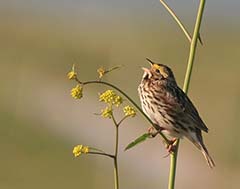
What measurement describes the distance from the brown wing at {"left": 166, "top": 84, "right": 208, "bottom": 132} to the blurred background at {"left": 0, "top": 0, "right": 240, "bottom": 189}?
10.6 metres

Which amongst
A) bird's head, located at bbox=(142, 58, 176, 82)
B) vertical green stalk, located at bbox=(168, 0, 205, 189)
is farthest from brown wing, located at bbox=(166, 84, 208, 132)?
vertical green stalk, located at bbox=(168, 0, 205, 189)

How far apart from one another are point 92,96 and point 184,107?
54.8 ft

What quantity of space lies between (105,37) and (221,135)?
19422mm

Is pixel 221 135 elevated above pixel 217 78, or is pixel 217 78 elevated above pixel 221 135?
pixel 217 78

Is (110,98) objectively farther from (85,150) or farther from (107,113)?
(85,150)

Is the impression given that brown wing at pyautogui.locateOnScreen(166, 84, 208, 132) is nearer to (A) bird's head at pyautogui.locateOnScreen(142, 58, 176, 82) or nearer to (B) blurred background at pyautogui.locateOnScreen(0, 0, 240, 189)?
(A) bird's head at pyautogui.locateOnScreen(142, 58, 176, 82)

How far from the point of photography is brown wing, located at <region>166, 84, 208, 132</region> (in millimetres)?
5473

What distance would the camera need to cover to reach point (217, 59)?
3419cm

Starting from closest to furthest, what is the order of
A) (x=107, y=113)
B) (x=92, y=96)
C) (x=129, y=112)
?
1. (x=107, y=113)
2. (x=129, y=112)
3. (x=92, y=96)

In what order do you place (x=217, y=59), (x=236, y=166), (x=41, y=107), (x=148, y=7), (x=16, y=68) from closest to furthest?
(x=236, y=166) < (x=41, y=107) < (x=16, y=68) < (x=217, y=59) < (x=148, y=7)

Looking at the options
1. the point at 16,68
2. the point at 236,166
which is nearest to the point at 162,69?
the point at 236,166

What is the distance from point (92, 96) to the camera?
22.3 meters

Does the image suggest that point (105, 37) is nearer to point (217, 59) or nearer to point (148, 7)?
point (217, 59)

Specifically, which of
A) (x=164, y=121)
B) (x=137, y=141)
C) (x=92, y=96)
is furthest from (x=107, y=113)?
(x=92, y=96)
